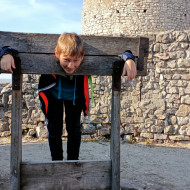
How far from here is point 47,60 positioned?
6.90 ft

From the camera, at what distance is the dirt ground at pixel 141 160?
3.10 meters

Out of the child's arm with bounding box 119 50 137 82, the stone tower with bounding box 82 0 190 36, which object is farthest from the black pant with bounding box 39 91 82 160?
the stone tower with bounding box 82 0 190 36

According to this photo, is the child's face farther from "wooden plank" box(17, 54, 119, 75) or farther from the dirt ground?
the dirt ground

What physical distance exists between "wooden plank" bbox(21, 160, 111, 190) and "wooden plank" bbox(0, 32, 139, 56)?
3.39 feet

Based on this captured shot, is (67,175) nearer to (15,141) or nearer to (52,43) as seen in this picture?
(15,141)

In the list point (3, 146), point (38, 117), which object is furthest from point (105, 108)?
point (3, 146)

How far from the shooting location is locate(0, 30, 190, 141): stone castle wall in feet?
18.5

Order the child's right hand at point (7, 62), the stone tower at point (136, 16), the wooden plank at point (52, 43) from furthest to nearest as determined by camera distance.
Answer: the stone tower at point (136, 16) → the wooden plank at point (52, 43) → the child's right hand at point (7, 62)

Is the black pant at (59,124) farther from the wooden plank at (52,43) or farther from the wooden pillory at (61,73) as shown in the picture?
the wooden plank at (52,43)

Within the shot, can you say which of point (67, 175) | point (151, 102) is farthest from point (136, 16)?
point (67, 175)

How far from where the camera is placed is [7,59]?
195 cm

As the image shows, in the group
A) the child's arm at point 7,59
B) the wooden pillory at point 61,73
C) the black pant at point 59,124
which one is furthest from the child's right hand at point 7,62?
the black pant at point 59,124

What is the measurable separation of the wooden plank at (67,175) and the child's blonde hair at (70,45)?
3.34 ft

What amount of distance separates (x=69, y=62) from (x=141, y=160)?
2943 millimetres
